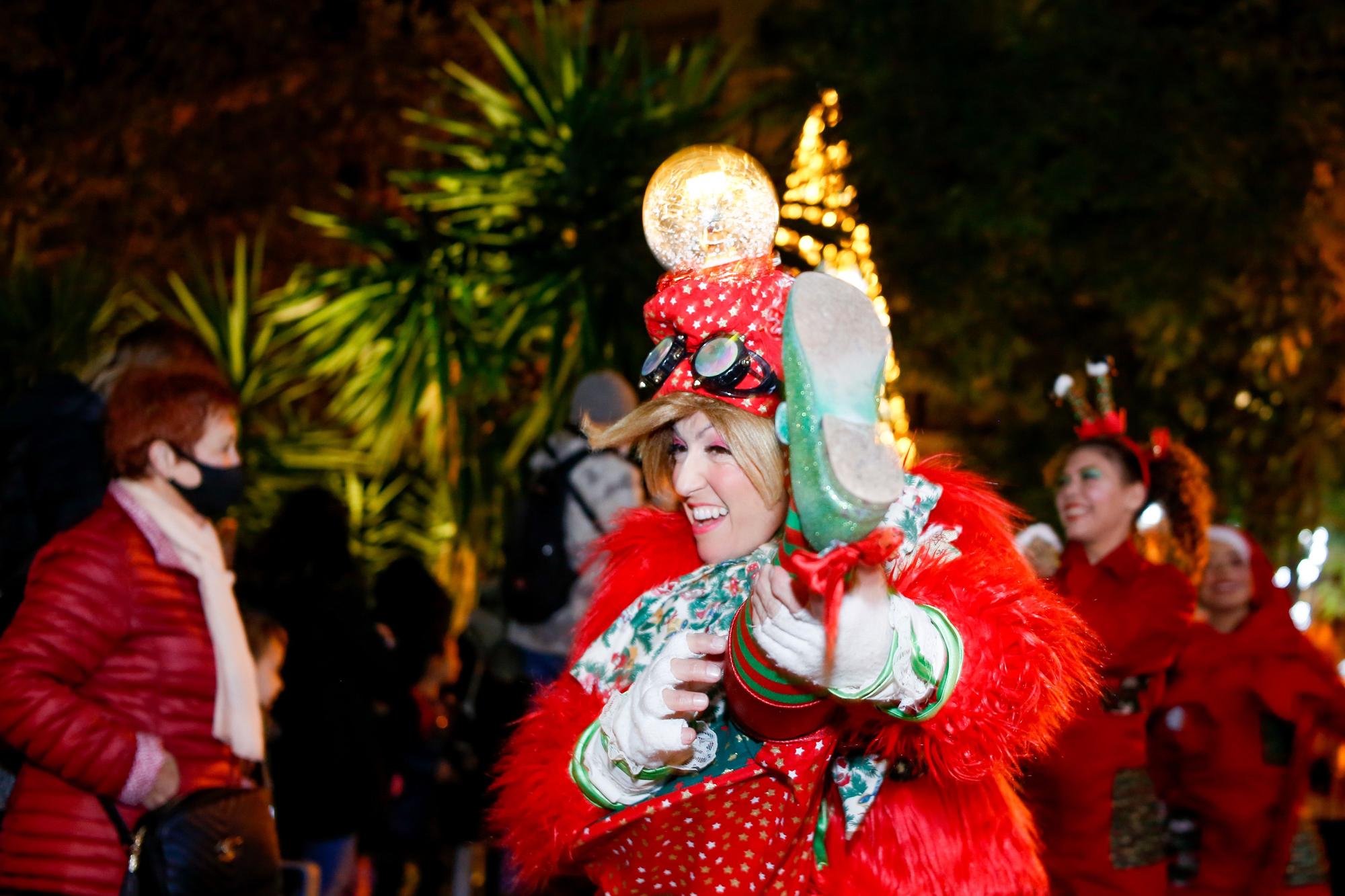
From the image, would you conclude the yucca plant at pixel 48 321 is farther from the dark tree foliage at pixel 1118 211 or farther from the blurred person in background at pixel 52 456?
the dark tree foliage at pixel 1118 211

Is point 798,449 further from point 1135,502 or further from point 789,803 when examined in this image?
point 1135,502

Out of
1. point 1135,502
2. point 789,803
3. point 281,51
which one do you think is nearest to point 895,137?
point 1135,502

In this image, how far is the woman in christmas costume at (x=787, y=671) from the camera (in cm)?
159

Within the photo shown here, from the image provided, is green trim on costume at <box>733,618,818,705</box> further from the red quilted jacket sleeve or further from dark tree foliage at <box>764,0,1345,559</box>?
dark tree foliage at <box>764,0,1345,559</box>

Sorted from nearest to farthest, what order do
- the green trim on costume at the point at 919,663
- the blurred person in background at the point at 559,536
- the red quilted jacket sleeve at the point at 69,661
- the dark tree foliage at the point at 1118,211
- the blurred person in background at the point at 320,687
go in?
the green trim on costume at the point at 919,663 < the red quilted jacket sleeve at the point at 69,661 < the blurred person in background at the point at 320,687 < the blurred person in background at the point at 559,536 < the dark tree foliage at the point at 1118,211

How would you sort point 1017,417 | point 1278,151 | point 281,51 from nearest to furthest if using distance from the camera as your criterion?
point 1278,151 < point 1017,417 < point 281,51

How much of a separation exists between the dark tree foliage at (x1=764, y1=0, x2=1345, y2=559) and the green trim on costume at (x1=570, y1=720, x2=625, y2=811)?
5.60 metres

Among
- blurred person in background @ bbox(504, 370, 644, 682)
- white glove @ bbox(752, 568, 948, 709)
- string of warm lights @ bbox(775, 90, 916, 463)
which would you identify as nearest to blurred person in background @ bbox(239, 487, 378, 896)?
blurred person in background @ bbox(504, 370, 644, 682)

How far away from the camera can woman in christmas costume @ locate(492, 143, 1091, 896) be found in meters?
1.59

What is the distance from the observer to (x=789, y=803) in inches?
79.2

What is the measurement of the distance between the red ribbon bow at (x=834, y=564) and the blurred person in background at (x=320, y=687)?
11.8 feet

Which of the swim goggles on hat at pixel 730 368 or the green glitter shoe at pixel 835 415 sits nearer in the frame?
the green glitter shoe at pixel 835 415

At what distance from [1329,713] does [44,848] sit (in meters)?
3.94

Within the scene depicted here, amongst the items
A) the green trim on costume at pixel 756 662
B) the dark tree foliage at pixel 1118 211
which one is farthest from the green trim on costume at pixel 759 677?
the dark tree foliage at pixel 1118 211
